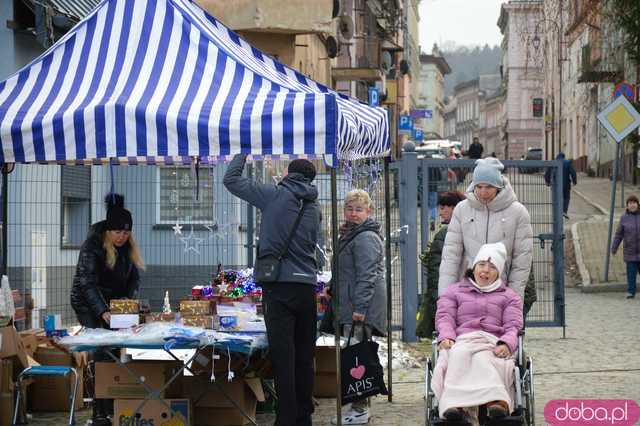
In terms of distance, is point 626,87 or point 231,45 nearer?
point 231,45

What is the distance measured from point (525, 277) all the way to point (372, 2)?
143ft

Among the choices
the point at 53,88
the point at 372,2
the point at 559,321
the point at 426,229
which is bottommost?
the point at 559,321

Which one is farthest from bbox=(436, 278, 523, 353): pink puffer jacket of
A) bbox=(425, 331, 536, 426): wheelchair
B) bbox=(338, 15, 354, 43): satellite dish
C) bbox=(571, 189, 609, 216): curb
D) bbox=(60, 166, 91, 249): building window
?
bbox=(338, 15, 354, 43): satellite dish

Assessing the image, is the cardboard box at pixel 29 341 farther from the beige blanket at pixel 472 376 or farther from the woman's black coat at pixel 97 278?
the beige blanket at pixel 472 376

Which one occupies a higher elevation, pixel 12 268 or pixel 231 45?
pixel 231 45

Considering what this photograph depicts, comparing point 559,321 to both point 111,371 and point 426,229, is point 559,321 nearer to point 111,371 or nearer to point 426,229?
point 426,229

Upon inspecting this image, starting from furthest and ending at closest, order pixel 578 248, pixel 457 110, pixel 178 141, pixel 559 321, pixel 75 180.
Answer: pixel 457 110
pixel 578 248
pixel 559 321
pixel 75 180
pixel 178 141

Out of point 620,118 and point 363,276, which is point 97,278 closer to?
point 363,276

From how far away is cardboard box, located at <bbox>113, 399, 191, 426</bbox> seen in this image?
10258 mm

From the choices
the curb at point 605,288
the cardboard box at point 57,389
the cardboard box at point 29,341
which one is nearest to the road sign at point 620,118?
A: the curb at point 605,288

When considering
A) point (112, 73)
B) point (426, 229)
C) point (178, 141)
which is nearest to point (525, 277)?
point (178, 141)

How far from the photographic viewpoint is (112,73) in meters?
10.0

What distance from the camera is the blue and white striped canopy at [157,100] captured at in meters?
9.26

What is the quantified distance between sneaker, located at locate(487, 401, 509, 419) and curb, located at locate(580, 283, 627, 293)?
15647mm
